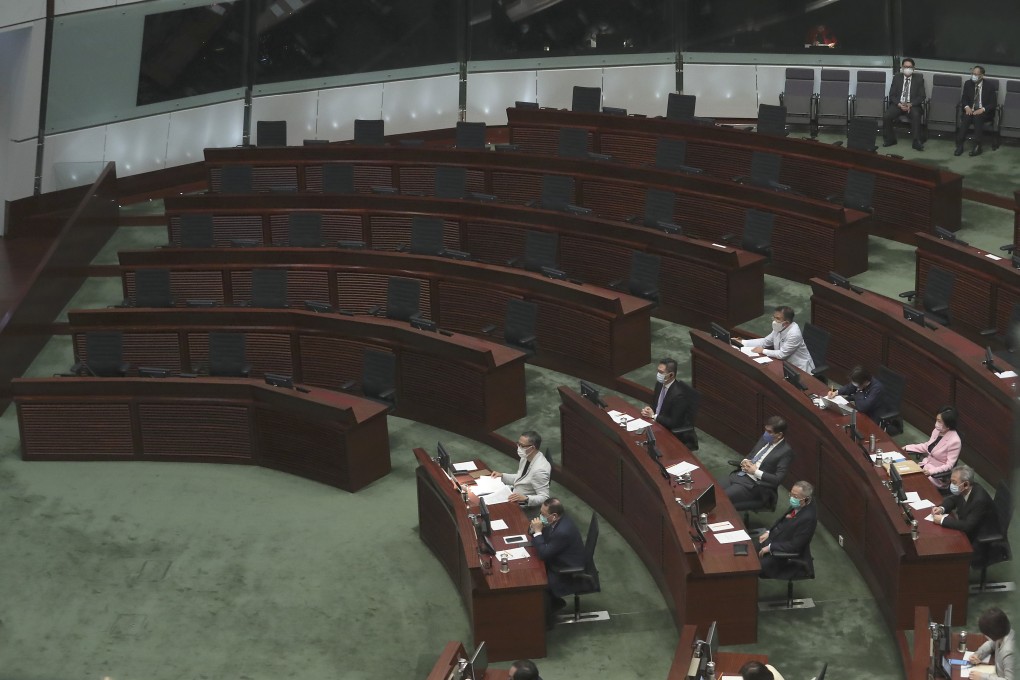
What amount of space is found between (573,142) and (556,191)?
1.21m

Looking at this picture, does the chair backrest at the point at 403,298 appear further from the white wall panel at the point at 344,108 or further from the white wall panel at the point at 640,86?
the white wall panel at the point at 640,86

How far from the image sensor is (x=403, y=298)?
10.8m

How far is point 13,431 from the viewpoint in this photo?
10.8 metres

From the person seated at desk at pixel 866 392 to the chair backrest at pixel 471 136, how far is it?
18.3 ft

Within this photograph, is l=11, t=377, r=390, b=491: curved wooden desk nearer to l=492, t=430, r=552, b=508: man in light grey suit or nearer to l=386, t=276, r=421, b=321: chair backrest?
l=386, t=276, r=421, b=321: chair backrest

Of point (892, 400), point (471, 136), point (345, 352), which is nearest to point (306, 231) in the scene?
point (345, 352)

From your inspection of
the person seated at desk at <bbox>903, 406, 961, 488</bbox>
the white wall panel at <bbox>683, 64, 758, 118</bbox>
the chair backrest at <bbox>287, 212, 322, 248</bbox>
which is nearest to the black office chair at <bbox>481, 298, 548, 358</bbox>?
the chair backrest at <bbox>287, 212, 322, 248</bbox>

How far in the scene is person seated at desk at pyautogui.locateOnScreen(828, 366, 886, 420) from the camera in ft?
28.3

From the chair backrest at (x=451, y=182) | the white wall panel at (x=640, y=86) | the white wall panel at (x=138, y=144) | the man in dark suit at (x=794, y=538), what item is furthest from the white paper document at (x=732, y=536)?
the white wall panel at (x=138, y=144)

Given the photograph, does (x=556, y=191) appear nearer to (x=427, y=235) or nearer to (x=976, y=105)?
(x=427, y=235)

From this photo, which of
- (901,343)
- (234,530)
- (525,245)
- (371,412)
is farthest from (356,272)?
(901,343)

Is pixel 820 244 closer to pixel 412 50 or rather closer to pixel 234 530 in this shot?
pixel 234 530

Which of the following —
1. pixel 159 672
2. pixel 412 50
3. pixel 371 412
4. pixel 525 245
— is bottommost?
pixel 159 672

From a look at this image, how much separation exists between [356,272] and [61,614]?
13.5ft
